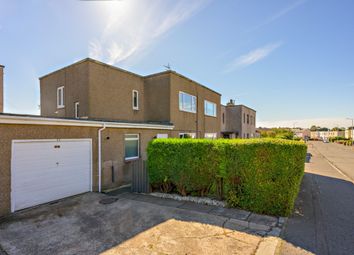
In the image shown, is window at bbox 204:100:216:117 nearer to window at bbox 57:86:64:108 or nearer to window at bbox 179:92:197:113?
window at bbox 179:92:197:113

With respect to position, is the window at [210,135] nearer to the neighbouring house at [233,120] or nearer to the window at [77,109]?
the neighbouring house at [233,120]

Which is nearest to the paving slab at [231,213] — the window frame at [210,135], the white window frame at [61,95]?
the white window frame at [61,95]

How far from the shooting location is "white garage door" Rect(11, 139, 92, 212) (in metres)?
6.21

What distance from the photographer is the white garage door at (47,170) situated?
6.21 meters

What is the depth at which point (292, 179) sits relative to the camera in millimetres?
5582

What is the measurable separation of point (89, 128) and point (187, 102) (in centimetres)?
942

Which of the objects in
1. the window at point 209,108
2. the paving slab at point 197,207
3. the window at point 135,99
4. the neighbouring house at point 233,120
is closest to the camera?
the paving slab at point 197,207

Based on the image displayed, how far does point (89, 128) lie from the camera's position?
8375mm

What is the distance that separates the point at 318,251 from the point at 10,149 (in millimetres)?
8673

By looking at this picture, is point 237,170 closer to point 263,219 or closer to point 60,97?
point 263,219

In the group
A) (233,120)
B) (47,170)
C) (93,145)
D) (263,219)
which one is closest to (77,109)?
(93,145)

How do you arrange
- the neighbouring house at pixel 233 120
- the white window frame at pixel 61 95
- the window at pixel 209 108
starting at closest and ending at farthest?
the white window frame at pixel 61 95 → the window at pixel 209 108 → the neighbouring house at pixel 233 120

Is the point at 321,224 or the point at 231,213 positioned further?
the point at 231,213

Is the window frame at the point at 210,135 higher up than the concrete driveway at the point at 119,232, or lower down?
higher up
